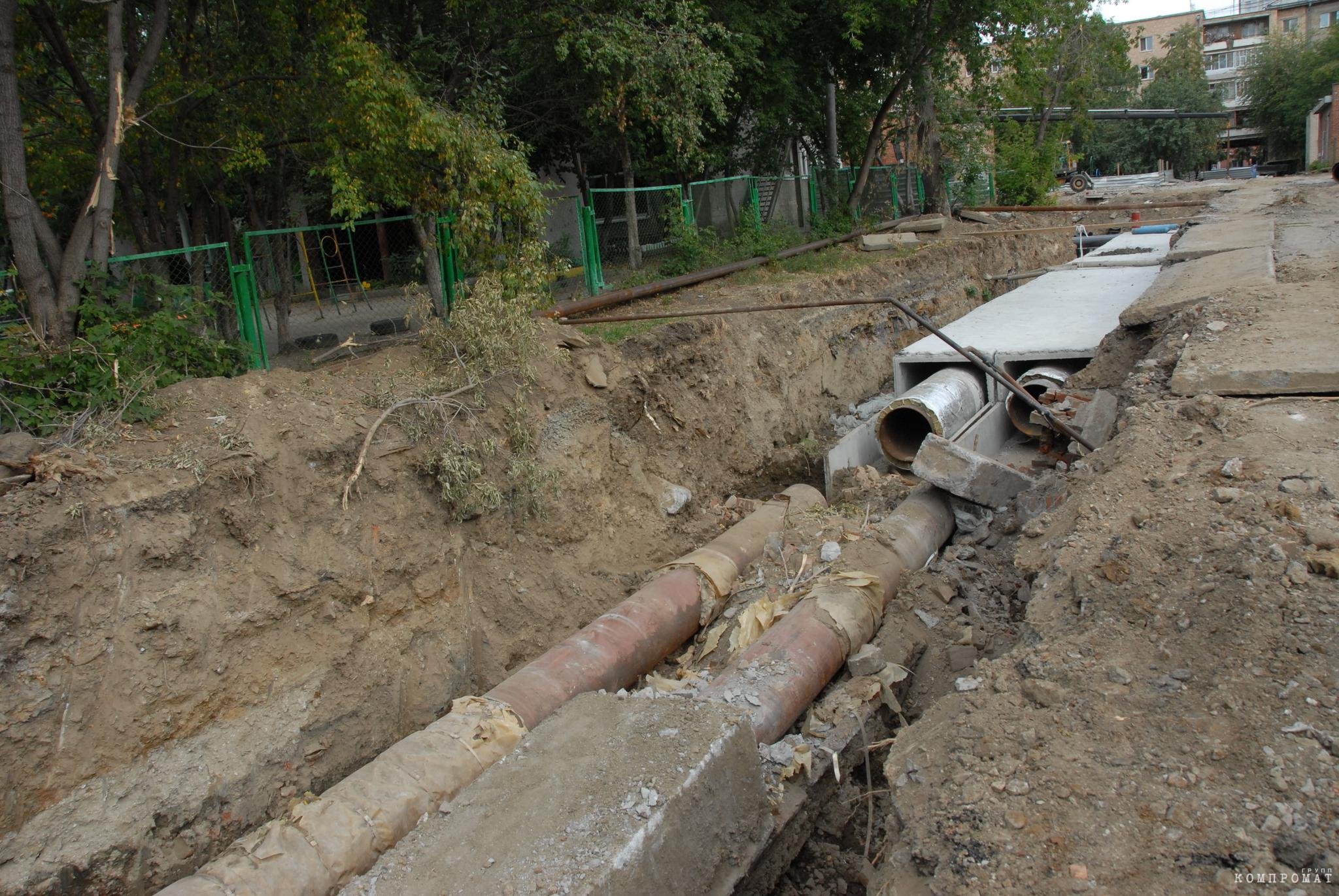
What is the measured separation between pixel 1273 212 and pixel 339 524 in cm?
1468

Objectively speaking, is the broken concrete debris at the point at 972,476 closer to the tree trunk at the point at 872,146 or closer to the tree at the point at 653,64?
the tree at the point at 653,64

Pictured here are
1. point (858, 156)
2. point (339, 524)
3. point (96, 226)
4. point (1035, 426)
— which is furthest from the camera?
point (858, 156)

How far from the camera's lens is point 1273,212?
13.6m

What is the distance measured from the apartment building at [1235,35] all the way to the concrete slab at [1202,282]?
54073mm

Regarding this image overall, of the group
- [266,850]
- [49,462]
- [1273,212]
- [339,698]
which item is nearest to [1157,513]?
[266,850]

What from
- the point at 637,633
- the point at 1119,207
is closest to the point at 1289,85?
the point at 1119,207

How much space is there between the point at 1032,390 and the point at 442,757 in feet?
22.1

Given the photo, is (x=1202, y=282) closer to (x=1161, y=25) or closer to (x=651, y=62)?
(x=651, y=62)

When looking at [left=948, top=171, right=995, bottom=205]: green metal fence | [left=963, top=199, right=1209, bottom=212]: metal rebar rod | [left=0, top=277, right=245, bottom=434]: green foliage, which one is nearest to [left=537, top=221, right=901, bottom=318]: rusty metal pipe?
[left=0, top=277, right=245, bottom=434]: green foliage

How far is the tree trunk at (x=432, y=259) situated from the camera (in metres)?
8.79

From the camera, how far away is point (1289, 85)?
142ft

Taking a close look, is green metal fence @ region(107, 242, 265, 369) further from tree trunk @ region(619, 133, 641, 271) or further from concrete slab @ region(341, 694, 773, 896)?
tree trunk @ region(619, 133, 641, 271)

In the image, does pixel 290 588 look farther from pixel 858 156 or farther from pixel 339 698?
pixel 858 156

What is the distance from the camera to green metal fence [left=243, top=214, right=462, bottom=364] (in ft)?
28.6
